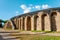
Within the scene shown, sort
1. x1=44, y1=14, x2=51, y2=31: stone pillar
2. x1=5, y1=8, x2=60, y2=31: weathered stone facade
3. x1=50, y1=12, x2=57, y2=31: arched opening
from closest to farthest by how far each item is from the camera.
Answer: x1=5, y1=8, x2=60, y2=31: weathered stone facade → x1=50, y1=12, x2=57, y2=31: arched opening → x1=44, y1=14, x2=51, y2=31: stone pillar

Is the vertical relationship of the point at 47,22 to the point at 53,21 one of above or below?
below

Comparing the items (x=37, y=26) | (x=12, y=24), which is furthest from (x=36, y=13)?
(x=12, y=24)

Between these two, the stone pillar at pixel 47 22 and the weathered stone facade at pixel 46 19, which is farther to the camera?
the stone pillar at pixel 47 22

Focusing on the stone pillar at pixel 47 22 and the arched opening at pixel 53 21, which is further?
the stone pillar at pixel 47 22

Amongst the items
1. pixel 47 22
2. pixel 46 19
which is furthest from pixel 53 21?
pixel 46 19

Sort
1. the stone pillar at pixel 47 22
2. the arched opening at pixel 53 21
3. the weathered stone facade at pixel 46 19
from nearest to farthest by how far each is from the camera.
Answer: the weathered stone facade at pixel 46 19, the arched opening at pixel 53 21, the stone pillar at pixel 47 22

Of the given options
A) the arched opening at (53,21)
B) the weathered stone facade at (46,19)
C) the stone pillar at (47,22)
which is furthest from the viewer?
the stone pillar at (47,22)

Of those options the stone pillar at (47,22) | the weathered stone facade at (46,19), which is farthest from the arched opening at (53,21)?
the stone pillar at (47,22)

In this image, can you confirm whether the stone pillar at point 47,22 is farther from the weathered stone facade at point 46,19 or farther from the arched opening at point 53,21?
the arched opening at point 53,21

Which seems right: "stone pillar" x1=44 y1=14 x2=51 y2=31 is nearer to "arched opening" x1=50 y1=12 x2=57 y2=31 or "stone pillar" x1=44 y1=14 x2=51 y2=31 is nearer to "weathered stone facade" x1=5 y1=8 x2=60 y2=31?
"weathered stone facade" x1=5 y1=8 x2=60 y2=31

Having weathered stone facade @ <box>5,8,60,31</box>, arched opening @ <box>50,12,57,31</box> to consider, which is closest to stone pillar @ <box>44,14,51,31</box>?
weathered stone facade @ <box>5,8,60,31</box>

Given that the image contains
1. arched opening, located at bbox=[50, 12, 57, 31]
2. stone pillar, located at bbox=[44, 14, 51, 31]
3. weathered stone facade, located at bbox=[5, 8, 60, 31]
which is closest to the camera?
weathered stone facade, located at bbox=[5, 8, 60, 31]

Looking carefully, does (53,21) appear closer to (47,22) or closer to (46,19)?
(47,22)

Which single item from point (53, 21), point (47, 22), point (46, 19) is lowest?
point (47, 22)
